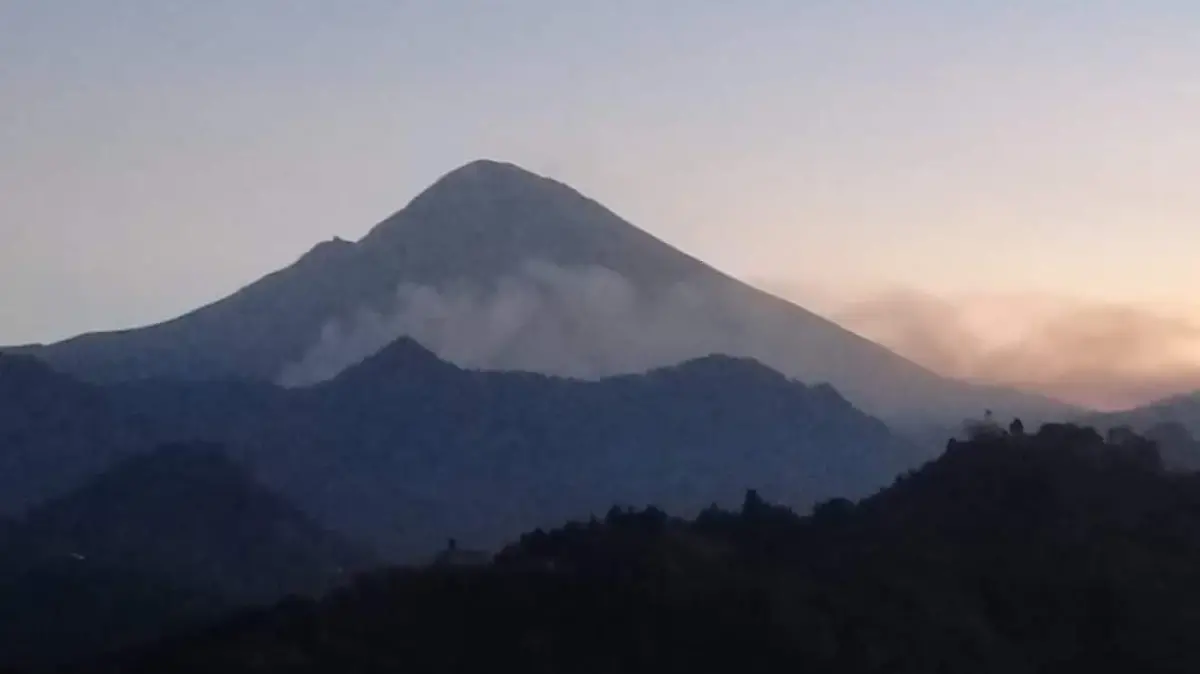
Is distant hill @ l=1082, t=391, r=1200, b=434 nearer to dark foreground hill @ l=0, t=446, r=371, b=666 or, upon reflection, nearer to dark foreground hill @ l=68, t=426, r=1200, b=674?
dark foreground hill @ l=0, t=446, r=371, b=666

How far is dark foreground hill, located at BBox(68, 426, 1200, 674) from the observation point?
38594 mm

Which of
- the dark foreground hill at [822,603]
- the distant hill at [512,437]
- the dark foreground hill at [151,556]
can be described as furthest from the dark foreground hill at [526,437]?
the dark foreground hill at [822,603]

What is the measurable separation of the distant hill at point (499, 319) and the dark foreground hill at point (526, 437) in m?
11.3

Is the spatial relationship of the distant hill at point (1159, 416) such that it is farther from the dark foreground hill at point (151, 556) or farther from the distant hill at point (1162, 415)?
the dark foreground hill at point (151, 556)

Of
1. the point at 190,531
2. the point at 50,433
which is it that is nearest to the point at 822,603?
the point at 190,531

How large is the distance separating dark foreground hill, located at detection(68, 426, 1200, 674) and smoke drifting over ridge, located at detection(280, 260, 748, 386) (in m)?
119

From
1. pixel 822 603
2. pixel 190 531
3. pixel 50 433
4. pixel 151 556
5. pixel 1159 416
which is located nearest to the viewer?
pixel 822 603

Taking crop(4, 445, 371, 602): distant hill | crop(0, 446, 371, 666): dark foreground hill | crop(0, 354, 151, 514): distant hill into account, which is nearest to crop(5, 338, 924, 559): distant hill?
crop(0, 354, 151, 514): distant hill

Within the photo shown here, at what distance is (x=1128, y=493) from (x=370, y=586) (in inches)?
816

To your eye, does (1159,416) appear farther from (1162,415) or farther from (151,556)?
(151,556)

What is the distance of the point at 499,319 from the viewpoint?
17025 cm

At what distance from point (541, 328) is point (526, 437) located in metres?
25.1

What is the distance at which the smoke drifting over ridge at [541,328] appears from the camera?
168 meters

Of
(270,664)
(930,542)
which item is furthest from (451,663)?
(930,542)
